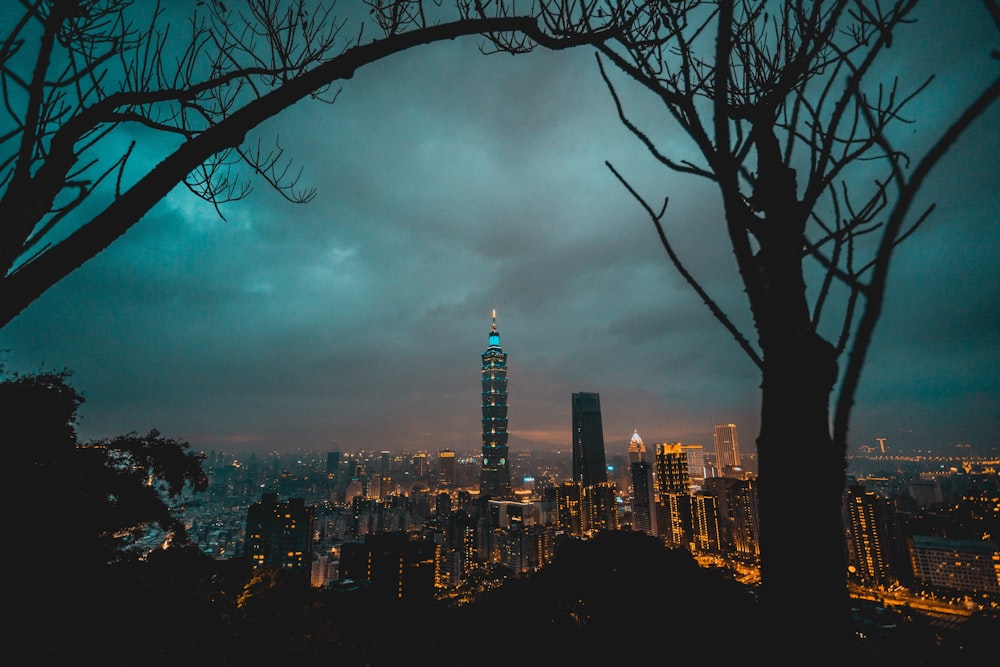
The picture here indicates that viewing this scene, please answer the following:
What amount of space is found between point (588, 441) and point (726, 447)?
4005 centimetres

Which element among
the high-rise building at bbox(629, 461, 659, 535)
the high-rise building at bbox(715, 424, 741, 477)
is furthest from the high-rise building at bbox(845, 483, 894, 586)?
the high-rise building at bbox(715, 424, 741, 477)

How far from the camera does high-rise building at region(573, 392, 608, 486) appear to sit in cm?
8838

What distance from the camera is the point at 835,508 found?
578 mm

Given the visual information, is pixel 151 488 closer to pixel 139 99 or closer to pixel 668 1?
pixel 139 99

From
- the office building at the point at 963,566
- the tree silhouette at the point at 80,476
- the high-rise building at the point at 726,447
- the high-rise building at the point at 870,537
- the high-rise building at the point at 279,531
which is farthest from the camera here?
the high-rise building at the point at 726,447

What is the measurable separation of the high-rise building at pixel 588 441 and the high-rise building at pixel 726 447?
30747 millimetres

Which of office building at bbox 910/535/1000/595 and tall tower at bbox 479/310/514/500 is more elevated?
tall tower at bbox 479/310/514/500

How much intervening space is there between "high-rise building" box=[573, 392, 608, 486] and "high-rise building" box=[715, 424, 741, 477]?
101 feet

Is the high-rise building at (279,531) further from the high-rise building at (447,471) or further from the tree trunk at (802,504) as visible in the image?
the high-rise building at (447,471)

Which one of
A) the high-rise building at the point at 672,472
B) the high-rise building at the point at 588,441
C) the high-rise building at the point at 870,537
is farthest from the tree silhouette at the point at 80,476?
the high-rise building at the point at 588,441

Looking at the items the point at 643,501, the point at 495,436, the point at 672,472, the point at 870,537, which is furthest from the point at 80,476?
the point at 495,436

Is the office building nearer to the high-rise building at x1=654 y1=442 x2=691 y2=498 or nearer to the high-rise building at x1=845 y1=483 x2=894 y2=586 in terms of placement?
the high-rise building at x1=845 y1=483 x2=894 y2=586

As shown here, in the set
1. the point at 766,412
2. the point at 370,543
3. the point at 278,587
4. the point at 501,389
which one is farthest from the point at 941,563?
the point at 501,389

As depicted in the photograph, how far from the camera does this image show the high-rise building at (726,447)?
332 ft
